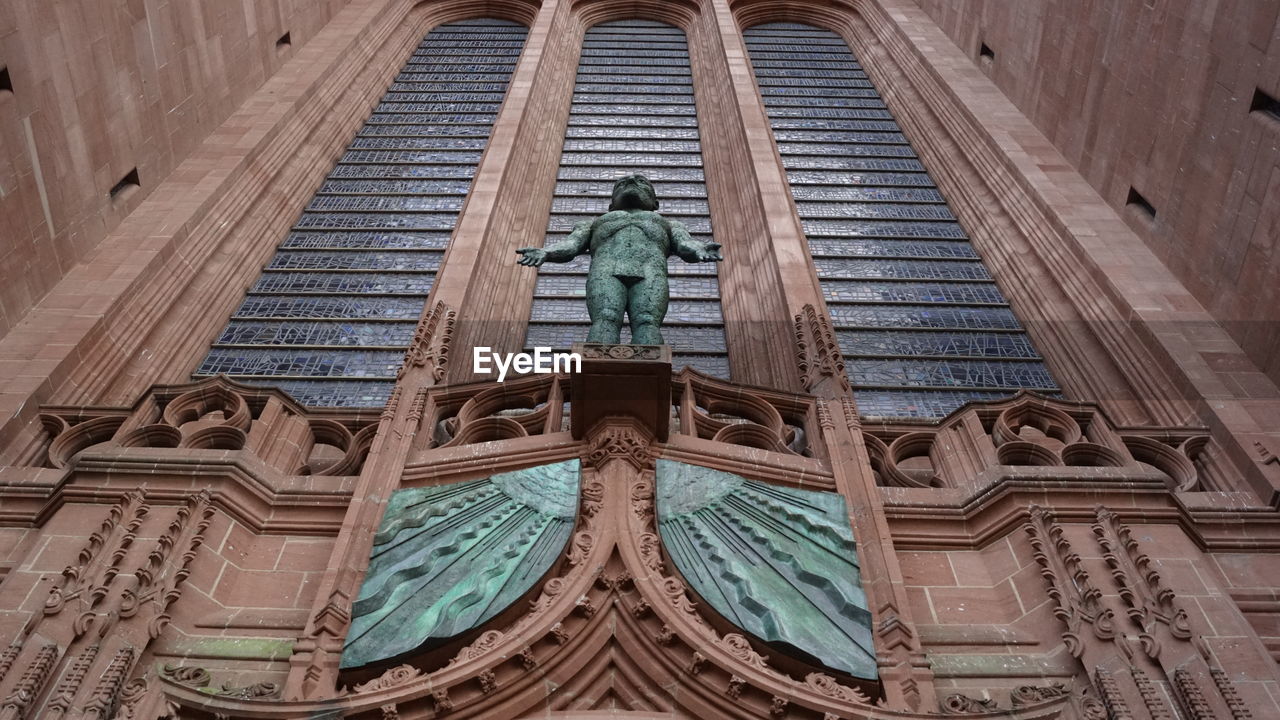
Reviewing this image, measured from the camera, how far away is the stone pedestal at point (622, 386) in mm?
9281

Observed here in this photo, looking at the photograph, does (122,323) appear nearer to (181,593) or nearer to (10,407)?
(10,407)

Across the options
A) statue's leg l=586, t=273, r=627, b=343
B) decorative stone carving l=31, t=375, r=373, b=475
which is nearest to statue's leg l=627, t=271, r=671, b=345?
statue's leg l=586, t=273, r=627, b=343

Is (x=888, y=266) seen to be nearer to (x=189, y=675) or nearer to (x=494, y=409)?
(x=494, y=409)

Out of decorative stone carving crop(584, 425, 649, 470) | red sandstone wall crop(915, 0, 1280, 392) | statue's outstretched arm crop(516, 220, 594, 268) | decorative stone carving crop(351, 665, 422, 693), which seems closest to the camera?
decorative stone carving crop(351, 665, 422, 693)

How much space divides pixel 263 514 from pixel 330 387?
188 inches

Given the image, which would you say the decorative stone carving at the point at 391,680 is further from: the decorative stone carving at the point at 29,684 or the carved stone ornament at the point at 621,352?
the carved stone ornament at the point at 621,352

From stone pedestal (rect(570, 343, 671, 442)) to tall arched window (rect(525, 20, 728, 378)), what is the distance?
2.51m

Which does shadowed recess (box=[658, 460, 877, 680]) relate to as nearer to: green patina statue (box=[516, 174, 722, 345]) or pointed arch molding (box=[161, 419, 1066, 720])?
Result: pointed arch molding (box=[161, 419, 1066, 720])

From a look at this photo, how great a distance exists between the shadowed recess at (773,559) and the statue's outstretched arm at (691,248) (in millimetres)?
2358

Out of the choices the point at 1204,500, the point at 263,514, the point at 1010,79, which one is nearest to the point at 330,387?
the point at 263,514

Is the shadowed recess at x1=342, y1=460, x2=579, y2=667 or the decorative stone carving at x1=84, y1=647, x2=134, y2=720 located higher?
the shadowed recess at x1=342, y1=460, x2=579, y2=667

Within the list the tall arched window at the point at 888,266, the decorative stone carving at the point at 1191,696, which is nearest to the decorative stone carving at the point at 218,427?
the tall arched window at the point at 888,266

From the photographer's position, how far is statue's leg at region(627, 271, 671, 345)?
10.3 meters

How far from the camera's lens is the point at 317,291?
16656 mm
